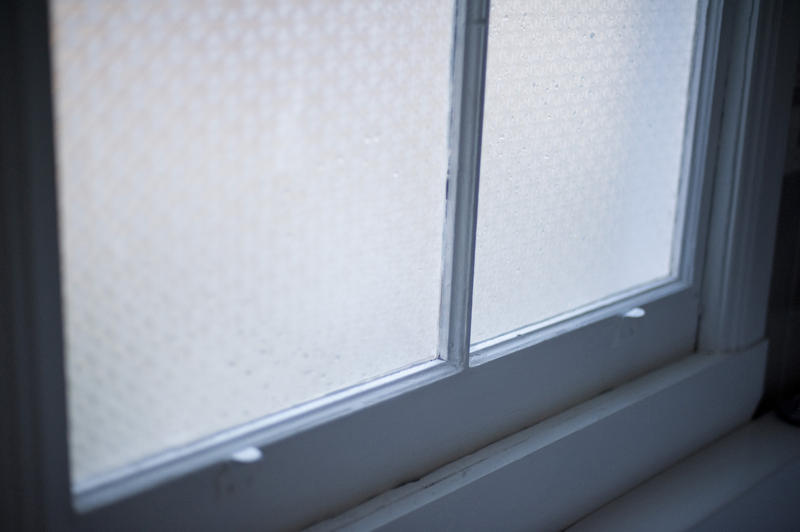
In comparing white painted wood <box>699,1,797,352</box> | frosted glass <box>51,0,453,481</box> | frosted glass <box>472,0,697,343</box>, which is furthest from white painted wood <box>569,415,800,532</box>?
frosted glass <box>51,0,453,481</box>

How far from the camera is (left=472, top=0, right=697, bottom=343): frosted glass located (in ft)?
2.71

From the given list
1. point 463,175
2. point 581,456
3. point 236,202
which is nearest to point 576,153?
point 463,175

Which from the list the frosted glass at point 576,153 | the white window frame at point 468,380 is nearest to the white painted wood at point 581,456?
the white window frame at point 468,380

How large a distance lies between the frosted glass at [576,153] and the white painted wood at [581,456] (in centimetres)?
12

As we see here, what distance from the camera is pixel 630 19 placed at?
93 cm

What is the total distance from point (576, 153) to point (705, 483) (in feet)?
1.36

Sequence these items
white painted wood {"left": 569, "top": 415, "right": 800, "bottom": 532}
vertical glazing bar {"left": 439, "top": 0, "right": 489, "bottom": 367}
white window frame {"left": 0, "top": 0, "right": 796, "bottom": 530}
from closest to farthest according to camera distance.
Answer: white window frame {"left": 0, "top": 0, "right": 796, "bottom": 530} < vertical glazing bar {"left": 439, "top": 0, "right": 489, "bottom": 367} < white painted wood {"left": 569, "top": 415, "right": 800, "bottom": 532}

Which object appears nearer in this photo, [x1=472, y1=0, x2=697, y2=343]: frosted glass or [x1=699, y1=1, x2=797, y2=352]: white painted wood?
[x1=472, y1=0, x2=697, y2=343]: frosted glass

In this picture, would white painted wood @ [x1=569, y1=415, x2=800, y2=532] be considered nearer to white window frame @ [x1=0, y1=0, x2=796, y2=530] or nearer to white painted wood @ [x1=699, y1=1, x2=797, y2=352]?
white window frame @ [x1=0, y1=0, x2=796, y2=530]

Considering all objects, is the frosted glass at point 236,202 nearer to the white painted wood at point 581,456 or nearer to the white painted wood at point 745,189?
the white painted wood at point 581,456

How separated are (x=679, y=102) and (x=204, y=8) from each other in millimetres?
653

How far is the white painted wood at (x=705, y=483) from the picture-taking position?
3.02 feet

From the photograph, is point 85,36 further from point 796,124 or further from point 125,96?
point 796,124

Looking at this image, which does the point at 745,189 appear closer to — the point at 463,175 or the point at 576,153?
the point at 576,153
